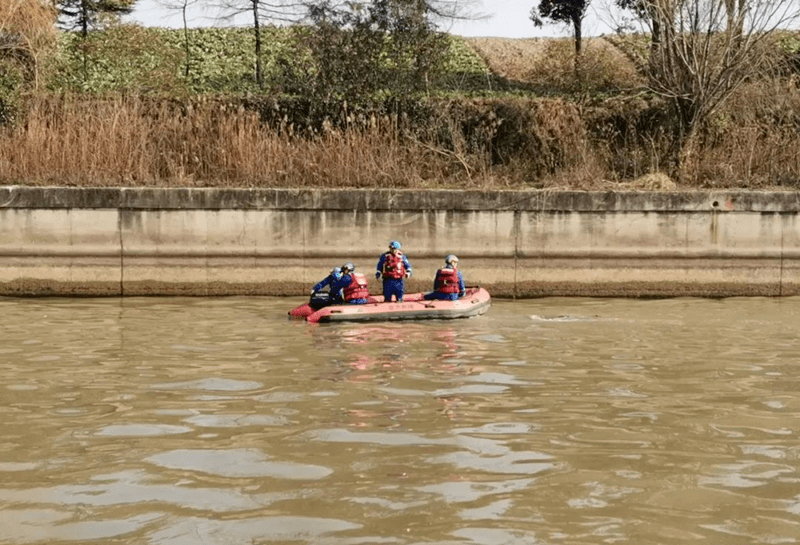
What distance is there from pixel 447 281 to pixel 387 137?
7556mm

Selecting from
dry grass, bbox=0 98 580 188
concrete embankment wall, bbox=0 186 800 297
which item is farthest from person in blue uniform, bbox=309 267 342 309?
dry grass, bbox=0 98 580 188

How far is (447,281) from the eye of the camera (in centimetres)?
1691

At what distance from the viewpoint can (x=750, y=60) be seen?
23.7m

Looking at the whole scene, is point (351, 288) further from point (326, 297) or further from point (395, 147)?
point (395, 147)

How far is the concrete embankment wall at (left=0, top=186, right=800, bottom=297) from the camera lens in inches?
773

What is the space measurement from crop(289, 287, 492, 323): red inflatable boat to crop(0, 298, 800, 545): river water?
1055mm

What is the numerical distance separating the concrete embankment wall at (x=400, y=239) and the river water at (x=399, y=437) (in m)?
4.81

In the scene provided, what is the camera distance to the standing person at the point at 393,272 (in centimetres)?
1703

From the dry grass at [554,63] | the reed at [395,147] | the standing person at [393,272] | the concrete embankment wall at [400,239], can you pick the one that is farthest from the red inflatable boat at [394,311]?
the dry grass at [554,63]

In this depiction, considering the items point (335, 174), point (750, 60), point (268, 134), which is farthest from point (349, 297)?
point (750, 60)

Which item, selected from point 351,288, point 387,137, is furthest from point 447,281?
point 387,137

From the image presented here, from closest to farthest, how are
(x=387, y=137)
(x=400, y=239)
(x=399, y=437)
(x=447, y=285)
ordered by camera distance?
(x=399, y=437), (x=447, y=285), (x=400, y=239), (x=387, y=137)

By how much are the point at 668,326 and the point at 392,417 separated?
770cm

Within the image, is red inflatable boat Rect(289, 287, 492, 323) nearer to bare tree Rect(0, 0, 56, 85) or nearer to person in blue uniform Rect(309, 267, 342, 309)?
person in blue uniform Rect(309, 267, 342, 309)
